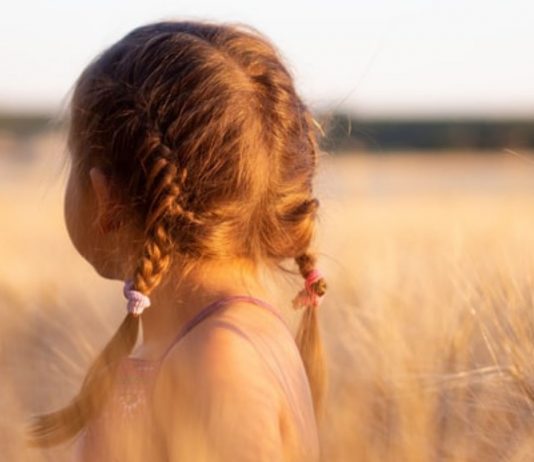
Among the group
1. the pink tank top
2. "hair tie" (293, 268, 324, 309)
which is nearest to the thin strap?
the pink tank top

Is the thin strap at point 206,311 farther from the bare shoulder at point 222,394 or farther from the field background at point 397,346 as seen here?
the field background at point 397,346

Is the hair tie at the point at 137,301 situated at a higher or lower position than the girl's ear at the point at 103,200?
lower

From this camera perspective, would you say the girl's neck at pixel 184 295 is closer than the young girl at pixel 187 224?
No

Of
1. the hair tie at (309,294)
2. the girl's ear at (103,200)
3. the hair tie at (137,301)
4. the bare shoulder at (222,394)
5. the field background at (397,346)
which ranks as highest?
the girl's ear at (103,200)

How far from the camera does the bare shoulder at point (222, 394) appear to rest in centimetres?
161

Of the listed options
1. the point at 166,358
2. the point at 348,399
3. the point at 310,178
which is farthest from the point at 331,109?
the point at 166,358

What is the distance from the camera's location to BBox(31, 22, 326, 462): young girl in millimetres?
1712

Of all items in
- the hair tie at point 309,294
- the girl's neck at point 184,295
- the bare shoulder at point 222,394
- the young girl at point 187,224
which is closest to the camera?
the bare shoulder at point 222,394

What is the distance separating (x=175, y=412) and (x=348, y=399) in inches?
15.2

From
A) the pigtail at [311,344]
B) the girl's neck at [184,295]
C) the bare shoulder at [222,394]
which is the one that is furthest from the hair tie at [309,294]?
the bare shoulder at [222,394]

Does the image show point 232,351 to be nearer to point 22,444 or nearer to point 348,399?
point 348,399

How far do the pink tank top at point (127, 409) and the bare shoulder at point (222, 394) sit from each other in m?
0.03

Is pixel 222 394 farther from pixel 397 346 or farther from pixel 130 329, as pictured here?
pixel 397 346

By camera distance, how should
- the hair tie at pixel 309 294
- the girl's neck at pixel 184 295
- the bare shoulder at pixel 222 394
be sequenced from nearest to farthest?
the bare shoulder at pixel 222 394
the girl's neck at pixel 184 295
the hair tie at pixel 309 294
